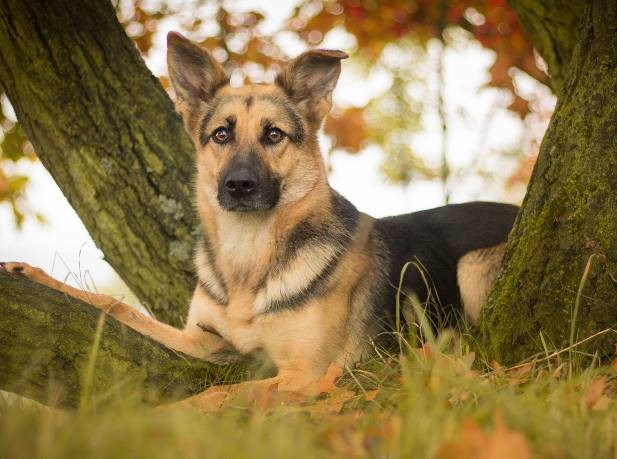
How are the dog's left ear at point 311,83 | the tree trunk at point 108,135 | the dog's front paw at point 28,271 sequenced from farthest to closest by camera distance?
the tree trunk at point 108,135
the dog's left ear at point 311,83
the dog's front paw at point 28,271

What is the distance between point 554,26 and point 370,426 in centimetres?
360

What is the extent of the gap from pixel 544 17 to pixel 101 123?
3.09 metres

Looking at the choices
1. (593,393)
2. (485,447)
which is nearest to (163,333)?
(593,393)

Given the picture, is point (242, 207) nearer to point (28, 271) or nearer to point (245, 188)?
point (245, 188)

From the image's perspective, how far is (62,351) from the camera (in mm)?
3096

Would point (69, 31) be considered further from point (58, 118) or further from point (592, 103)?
point (592, 103)

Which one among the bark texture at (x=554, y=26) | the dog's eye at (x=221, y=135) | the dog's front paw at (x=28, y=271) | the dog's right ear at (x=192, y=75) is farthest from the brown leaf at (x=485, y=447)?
the bark texture at (x=554, y=26)

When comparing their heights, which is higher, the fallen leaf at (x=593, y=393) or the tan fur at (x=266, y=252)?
the tan fur at (x=266, y=252)

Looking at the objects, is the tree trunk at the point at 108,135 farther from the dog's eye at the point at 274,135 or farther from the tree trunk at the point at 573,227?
the tree trunk at the point at 573,227

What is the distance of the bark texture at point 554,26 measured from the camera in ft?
15.5

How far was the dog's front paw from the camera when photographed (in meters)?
3.93

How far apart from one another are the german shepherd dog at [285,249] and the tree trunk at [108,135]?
0.41m

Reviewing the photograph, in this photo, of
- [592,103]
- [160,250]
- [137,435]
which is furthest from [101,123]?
[137,435]

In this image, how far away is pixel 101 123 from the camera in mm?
4770
